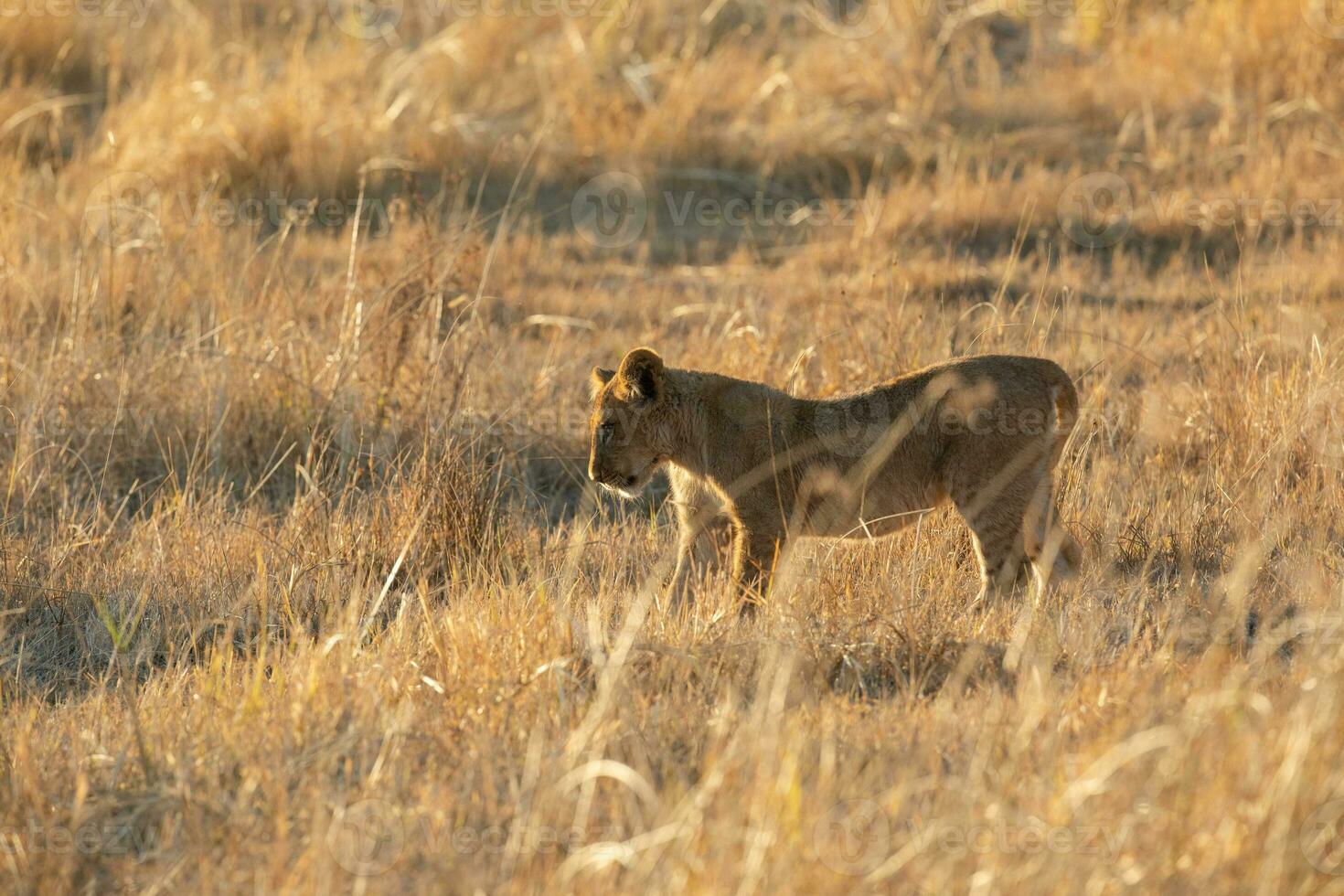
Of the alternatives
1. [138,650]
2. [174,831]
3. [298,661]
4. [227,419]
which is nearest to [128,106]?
[227,419]

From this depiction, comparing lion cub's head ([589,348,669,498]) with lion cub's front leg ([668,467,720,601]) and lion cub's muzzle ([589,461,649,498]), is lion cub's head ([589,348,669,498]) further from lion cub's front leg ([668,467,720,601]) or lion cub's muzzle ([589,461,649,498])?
lion cub's front leg ([668,467,720,601])

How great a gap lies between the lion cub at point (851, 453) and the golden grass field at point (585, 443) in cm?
20

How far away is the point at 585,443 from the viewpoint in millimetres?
7160

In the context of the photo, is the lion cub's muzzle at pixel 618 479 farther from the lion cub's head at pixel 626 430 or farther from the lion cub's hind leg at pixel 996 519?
the lion cub's hind leg at pixel 996 519

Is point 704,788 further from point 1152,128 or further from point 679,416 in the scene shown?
point 1152,128

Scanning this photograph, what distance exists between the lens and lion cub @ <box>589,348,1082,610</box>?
17.1 ft

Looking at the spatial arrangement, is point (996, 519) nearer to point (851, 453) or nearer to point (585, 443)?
point (851, 453)

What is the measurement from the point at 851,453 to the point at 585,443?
201 centimetres

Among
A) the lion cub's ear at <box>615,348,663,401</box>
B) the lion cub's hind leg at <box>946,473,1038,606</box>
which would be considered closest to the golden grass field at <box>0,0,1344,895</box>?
the lion cub's hind leg at <box>946,473,1038,606</box>

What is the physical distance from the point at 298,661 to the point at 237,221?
562cm

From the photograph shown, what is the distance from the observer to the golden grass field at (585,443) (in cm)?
348

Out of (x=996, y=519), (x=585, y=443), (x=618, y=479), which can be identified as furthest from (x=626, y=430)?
(x=585, y=443)

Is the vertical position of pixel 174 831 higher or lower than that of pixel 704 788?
lower

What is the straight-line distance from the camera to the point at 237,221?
9.43 m
